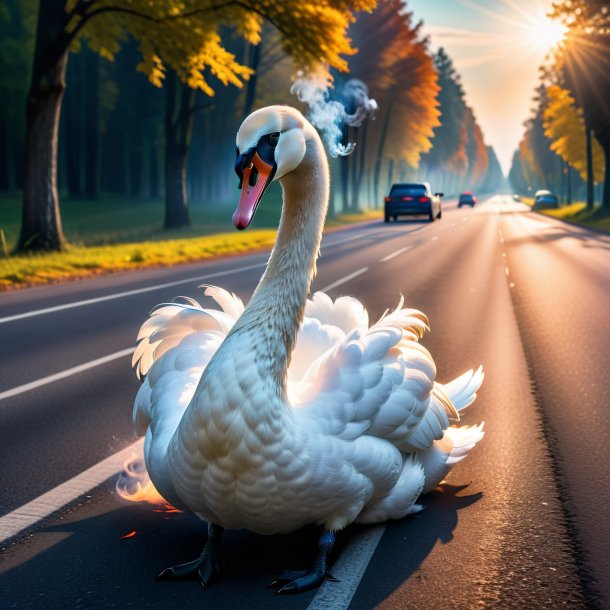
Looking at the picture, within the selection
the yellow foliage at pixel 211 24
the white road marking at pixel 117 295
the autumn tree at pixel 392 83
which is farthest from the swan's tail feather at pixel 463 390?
the autumn tree at pixel 392 83

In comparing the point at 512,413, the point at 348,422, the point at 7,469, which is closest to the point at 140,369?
the point at 7,469

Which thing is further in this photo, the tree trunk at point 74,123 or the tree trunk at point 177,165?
the tree trunk at point 74,123

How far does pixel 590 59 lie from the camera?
139 feet

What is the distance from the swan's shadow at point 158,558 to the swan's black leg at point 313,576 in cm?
3

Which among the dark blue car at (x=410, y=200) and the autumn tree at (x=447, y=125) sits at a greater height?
the autumn tree at (x=447, y=125)

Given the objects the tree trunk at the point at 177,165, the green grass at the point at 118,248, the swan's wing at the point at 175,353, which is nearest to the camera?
the swan's wing at the point at 175,353

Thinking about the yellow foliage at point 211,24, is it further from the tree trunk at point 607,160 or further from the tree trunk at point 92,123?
the tree trunk at point 92,123

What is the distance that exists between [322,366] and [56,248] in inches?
641

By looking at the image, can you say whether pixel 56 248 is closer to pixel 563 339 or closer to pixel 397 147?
pixel 563 339

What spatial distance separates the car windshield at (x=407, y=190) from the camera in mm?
42625

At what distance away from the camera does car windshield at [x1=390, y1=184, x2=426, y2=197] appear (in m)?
42.6

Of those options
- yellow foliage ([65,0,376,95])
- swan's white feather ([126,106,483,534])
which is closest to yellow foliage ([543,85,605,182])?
yellow foliage ([65,0,376,95])

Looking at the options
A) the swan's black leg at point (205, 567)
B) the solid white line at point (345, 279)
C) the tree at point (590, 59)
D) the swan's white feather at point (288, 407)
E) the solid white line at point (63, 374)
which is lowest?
the solid white line at point (345, 279)

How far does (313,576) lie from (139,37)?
1910cm
